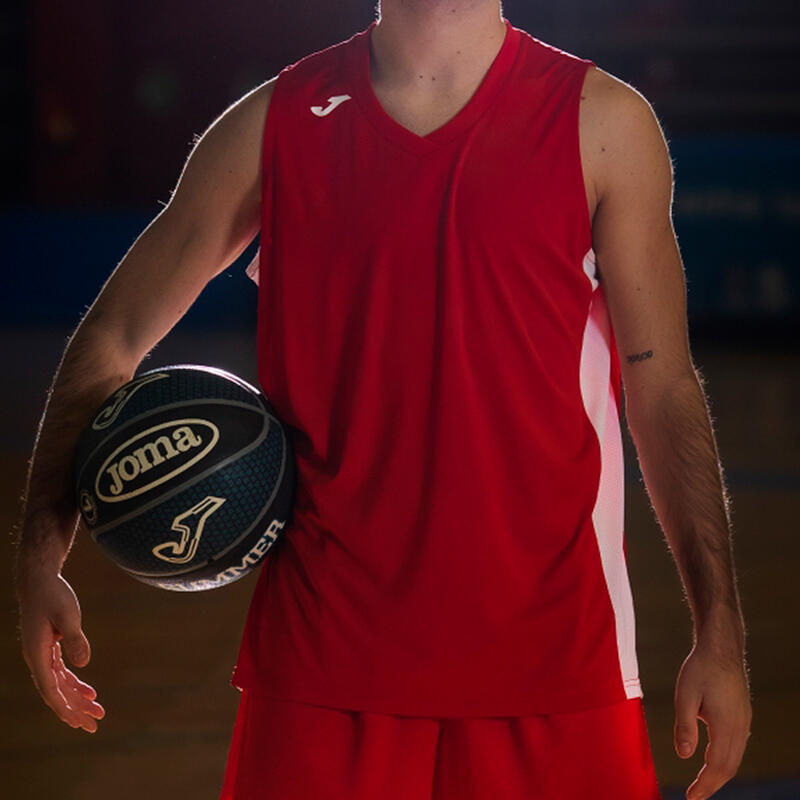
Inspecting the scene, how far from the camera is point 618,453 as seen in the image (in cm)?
154

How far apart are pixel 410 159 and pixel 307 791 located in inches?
28.1

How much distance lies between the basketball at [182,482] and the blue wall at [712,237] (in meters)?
10.8

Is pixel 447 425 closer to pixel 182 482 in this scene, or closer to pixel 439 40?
pixel 182 482

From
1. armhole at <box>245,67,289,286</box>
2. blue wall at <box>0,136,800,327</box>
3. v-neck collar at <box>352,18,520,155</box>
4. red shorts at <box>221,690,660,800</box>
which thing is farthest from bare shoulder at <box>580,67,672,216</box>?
blue wall at <box>0,136,800,327</box>

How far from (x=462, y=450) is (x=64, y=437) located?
1.62 feet

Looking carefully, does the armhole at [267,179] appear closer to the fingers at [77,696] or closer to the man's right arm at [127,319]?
the man's right arm at [127,319]

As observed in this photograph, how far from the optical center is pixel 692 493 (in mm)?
1495

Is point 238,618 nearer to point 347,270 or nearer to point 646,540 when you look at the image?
point 646,540

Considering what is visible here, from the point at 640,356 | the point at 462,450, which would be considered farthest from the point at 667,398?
the point at 462,450

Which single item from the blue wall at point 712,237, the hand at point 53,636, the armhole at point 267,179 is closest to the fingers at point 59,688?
the hand at point 53,636

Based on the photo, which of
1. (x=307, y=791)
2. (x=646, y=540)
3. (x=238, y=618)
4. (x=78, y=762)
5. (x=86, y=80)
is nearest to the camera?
(x=307, y=791)

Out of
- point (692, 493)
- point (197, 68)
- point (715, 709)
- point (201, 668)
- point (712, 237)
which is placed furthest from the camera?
point (197, 68)

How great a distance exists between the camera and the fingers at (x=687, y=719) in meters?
1.39

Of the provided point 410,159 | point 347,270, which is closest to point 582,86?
point 410,159
